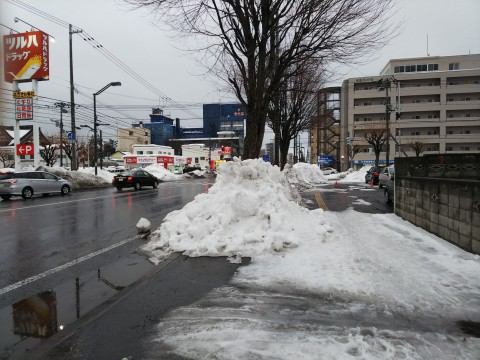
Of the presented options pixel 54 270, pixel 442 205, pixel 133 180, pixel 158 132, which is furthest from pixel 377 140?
pixel 158 132

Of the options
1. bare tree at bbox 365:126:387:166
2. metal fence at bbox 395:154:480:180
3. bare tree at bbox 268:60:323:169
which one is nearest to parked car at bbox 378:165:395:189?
bare tree at bbox 268:60:323:169

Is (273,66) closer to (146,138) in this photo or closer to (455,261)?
(455,261)

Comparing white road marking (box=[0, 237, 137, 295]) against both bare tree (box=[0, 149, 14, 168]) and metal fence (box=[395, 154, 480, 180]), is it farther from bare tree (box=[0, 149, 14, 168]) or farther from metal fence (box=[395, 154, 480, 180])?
bare tree (box=[0, 149, 14, 168])

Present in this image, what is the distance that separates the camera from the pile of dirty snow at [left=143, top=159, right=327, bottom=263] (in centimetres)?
671

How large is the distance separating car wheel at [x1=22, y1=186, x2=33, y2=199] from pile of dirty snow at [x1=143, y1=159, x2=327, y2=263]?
48.8 ft

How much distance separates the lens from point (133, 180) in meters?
26.2

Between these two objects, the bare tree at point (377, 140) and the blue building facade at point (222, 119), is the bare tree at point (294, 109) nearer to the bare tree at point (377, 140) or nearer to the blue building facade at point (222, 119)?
the bare tree at point (377, 140)

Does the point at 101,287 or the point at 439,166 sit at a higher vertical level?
the point at 439,166

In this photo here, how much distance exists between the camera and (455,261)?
5.77 m

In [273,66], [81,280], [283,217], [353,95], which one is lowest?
[81,280]

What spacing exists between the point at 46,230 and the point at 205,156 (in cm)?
8604

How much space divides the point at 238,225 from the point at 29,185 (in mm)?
17333

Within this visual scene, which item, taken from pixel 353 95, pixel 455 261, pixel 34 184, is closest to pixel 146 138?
pixel 353 95

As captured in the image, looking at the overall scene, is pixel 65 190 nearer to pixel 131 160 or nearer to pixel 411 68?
pixel 131 160
